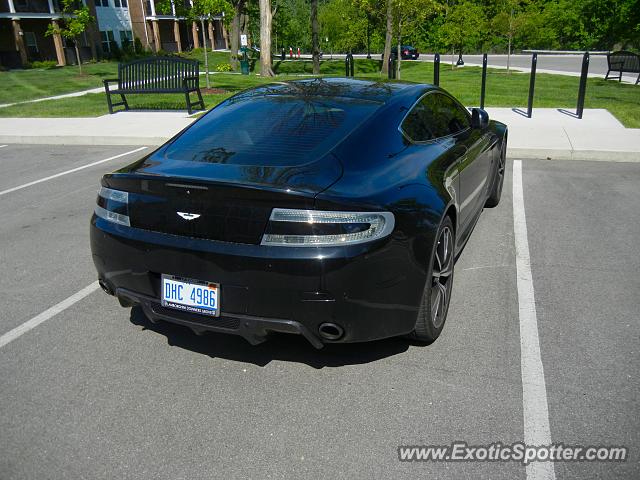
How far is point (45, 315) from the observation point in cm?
419

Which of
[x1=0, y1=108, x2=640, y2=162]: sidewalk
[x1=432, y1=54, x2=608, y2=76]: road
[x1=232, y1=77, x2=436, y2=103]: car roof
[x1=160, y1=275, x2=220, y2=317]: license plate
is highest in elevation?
[x1=232, y1=77, x2=436, y2=103]: car roof

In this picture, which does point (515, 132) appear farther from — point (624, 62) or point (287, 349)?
point (624, 62)

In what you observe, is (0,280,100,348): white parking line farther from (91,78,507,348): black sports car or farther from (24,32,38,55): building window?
(24,32,38,55): building window

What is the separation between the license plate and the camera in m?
3.05

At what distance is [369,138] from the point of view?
355 cm

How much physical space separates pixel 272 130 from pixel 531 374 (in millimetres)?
2169

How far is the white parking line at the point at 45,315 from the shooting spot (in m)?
3.89

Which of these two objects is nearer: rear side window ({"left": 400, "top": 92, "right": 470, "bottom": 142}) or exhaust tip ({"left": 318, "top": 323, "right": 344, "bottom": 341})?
exhaust tip ({"left": 318, "top": 323, "right": 344, "bottom": 341})

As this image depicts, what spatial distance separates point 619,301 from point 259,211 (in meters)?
2.89

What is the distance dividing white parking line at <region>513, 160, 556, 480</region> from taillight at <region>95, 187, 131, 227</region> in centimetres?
242

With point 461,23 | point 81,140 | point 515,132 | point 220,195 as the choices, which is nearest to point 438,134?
point 220,195

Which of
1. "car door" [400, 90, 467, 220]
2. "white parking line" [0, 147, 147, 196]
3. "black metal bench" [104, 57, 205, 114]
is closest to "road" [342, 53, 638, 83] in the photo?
"black metal bench" [104, 57, 205, 114]

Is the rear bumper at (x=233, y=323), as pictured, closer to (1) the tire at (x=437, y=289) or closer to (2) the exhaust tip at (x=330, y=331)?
(2) the exhaust tip at (x=330, y=331)

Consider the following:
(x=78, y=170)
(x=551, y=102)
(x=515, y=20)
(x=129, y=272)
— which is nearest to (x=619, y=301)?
(x=129, y=272)
